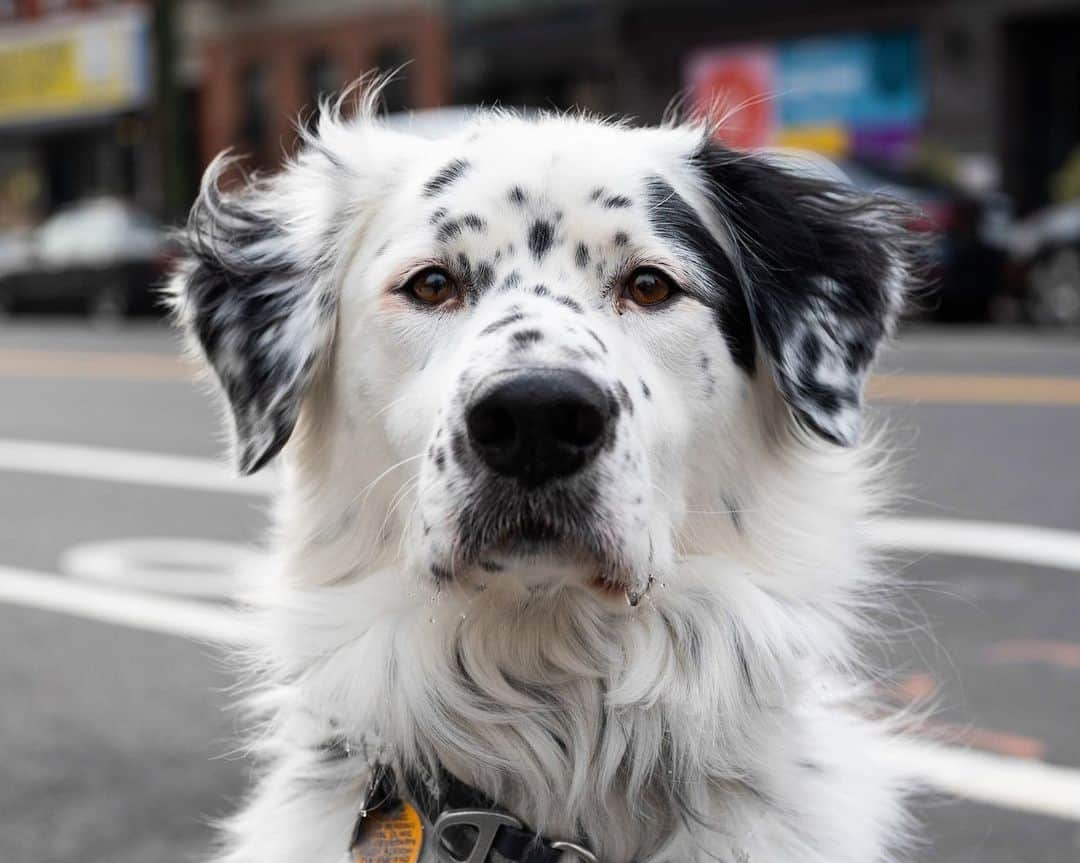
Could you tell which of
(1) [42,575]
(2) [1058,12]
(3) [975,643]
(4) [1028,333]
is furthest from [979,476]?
(2) [1058,12]

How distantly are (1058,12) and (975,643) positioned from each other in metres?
18.6

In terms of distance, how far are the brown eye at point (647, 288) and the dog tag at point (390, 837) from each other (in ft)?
3.33

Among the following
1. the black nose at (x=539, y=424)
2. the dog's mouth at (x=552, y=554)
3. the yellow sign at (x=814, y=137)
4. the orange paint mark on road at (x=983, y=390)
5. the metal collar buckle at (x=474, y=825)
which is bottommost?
the orange paint mark on road at (x=983, y=390)

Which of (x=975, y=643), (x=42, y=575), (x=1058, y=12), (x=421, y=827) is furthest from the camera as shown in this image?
(x=1058, y=12)

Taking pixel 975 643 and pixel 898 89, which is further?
pixel 898 89

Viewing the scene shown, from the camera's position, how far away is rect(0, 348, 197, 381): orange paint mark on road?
568 inches

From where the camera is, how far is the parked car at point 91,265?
22.4 m

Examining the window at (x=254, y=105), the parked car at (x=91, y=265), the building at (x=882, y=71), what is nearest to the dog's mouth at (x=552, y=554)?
the building at (x=882, y=71)

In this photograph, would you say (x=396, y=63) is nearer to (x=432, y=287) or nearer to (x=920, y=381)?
(x=920, y=381)

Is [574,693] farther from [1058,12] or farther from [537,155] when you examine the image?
[1058,12]

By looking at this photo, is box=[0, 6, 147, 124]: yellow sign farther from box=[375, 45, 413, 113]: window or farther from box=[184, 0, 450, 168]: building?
box=[375, 45, 413, 113]: window

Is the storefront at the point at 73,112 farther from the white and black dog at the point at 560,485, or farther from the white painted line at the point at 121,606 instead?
the white and black dog at the point at 560,485

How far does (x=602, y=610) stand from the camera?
2.88 meters

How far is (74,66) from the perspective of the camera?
38281 mm
